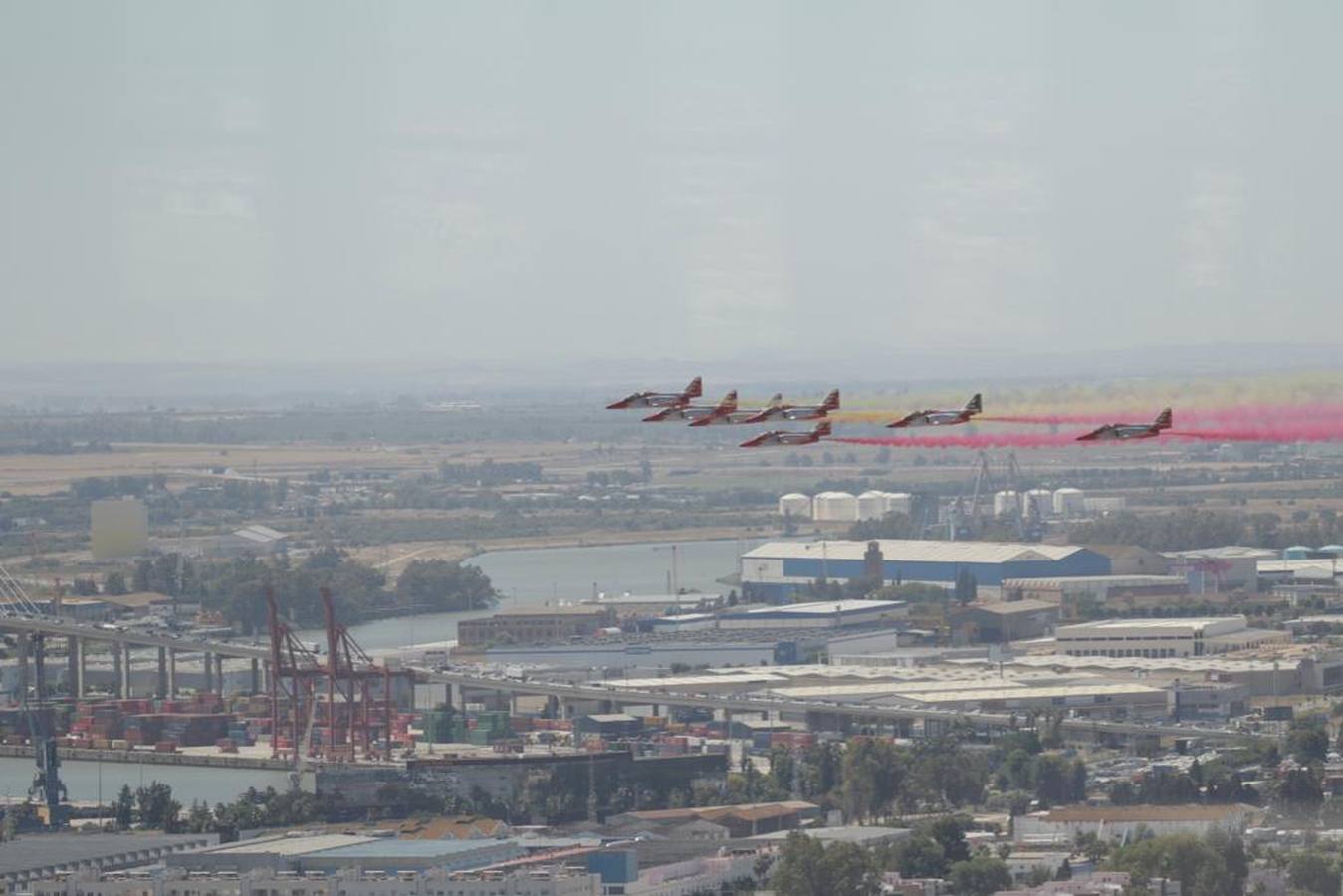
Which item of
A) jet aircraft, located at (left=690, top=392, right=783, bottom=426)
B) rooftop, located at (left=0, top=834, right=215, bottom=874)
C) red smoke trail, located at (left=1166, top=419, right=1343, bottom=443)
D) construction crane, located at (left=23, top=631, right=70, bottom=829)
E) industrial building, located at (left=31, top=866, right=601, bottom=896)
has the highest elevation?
jet aircraft, located at (left=690, top=392, right=783, bottom=426)

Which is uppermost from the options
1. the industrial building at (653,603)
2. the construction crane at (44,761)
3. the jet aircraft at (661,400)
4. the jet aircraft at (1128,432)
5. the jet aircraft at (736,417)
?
the jet aircraft at (661,400)

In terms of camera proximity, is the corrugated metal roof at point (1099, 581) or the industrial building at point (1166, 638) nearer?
the industrial building at point (1166, 638)

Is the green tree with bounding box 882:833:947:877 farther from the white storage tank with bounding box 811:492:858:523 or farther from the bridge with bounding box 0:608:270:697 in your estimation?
the white storage tank with bounding box 811:492:858:523

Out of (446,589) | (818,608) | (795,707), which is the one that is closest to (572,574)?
(446,589)

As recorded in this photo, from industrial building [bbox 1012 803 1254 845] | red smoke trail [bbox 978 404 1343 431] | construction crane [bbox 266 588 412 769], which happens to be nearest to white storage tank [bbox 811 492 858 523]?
construction crane [bbox 266 588 412 769]

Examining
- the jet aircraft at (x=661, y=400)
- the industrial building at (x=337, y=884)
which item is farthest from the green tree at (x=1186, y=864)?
the jet aircraft at (x=661, y=400)

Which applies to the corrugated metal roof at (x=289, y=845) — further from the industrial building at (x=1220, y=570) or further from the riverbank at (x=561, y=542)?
the riverbank at (x=561, y=542)
